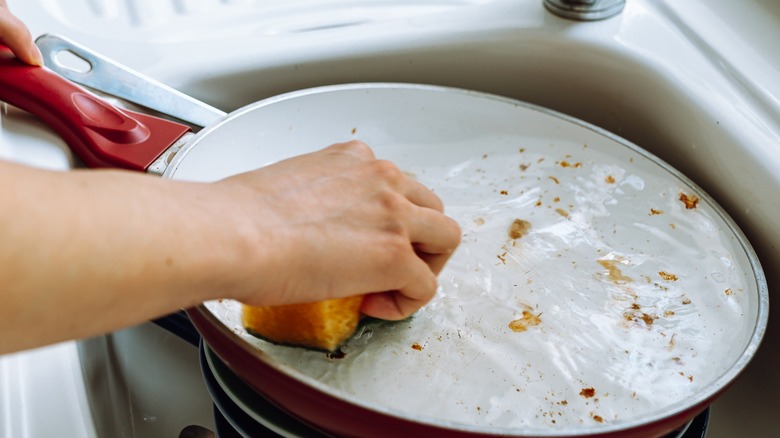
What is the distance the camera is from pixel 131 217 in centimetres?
30

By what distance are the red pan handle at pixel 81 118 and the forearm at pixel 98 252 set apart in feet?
0.93

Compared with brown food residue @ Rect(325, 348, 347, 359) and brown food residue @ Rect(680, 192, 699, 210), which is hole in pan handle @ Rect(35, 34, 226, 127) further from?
brown food residue @ Rect(680, 192, 699, 210)

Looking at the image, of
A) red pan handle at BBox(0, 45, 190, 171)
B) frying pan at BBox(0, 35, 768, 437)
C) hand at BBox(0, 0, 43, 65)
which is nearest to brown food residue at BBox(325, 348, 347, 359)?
frying pan at BBox(0, 35, 768, 437)

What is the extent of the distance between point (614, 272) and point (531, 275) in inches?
2.5

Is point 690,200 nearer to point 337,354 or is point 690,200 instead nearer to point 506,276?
point 506,276

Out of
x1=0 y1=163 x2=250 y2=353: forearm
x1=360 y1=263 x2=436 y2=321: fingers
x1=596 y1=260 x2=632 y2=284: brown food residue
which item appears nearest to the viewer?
x1=0 y1=163 x2=250 y2=353: forearm

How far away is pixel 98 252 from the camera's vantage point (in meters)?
0.29

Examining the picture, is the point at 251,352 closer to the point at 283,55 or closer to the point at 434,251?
the point at 434,251

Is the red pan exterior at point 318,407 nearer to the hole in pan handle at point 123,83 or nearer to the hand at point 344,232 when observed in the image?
the hand at point 344,232

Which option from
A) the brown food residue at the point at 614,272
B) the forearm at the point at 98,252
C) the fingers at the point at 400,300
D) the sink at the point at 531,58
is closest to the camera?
the forearm at the point at 98,252

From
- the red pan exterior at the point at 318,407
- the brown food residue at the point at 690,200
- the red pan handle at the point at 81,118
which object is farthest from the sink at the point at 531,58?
the red pan exterior at the point at 318,407

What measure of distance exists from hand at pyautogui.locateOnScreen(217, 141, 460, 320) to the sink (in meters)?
0.29

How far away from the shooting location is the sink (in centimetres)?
66

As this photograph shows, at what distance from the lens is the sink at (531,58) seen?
66 centimetres
